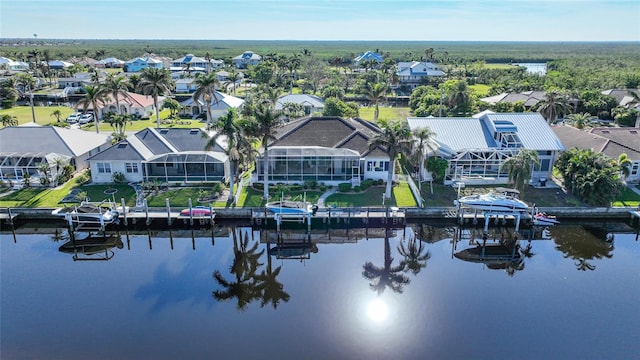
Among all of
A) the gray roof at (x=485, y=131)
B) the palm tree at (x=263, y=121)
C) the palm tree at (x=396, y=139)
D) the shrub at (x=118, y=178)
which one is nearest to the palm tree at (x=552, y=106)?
the gray roof at (x=485, y=131)

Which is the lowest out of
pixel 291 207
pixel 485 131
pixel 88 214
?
pixel 88 214

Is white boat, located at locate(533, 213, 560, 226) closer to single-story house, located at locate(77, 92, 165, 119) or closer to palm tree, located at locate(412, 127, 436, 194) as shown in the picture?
palm tree, located at locate(412, 127, 436, 194)

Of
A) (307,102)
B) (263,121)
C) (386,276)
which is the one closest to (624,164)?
(386,276)

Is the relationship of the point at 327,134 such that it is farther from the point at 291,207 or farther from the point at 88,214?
the point at 88,214

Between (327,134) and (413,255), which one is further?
(327,134)

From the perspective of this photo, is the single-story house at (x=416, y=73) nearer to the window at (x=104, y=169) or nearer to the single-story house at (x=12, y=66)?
the window at (x=104, y=169)

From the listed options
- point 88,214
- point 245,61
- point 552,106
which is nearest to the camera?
point 88,214

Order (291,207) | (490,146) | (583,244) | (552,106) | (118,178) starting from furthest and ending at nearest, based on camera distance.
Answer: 1. (552,106)
2. (490,146)
3. (118,178)
4. (291,207)
5. (583,244)
